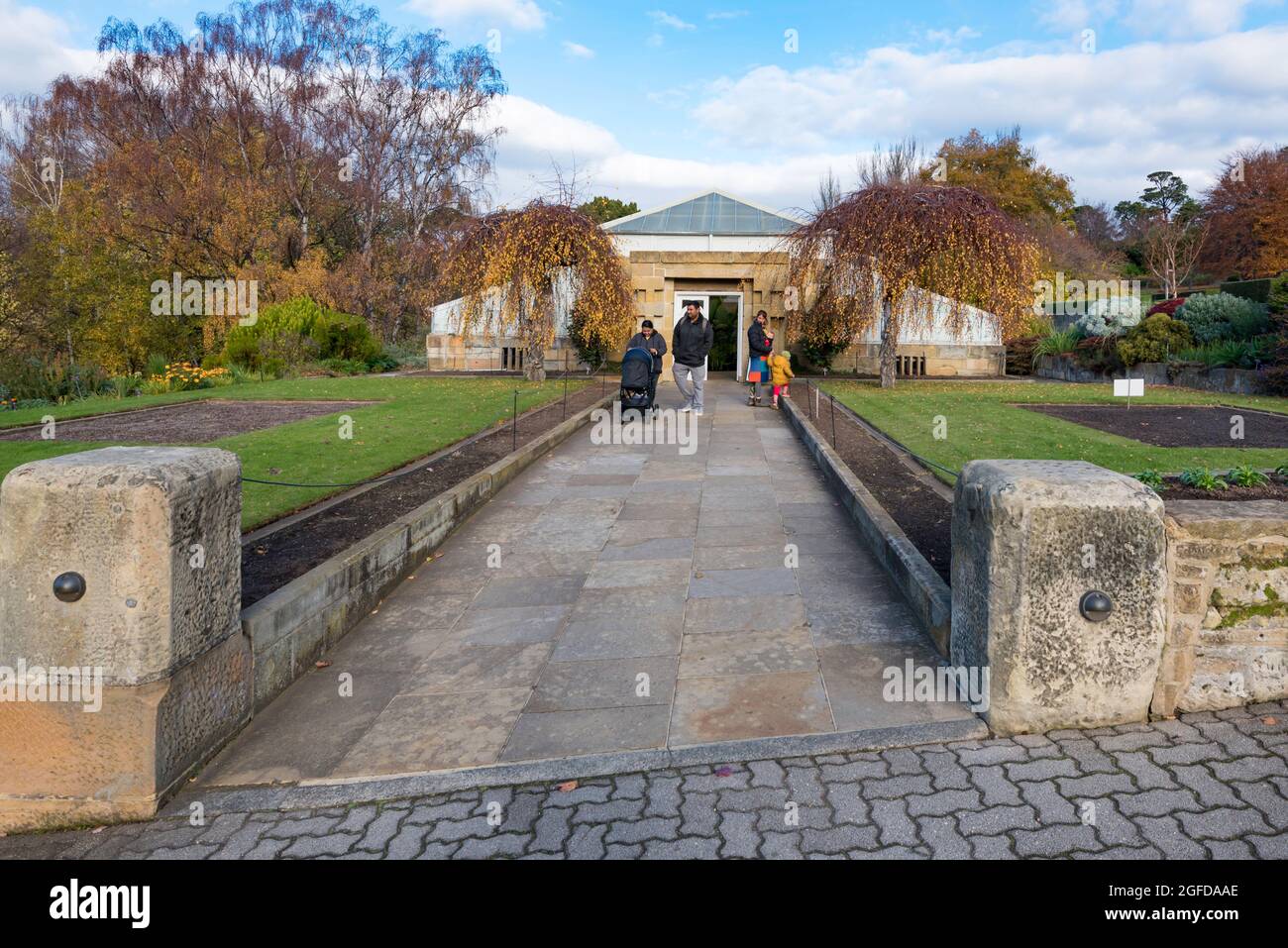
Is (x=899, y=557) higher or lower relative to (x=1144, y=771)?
higher

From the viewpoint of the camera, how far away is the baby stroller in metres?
14.1

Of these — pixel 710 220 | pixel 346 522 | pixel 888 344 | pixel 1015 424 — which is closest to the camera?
pixel 346 522

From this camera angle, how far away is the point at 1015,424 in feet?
42.2

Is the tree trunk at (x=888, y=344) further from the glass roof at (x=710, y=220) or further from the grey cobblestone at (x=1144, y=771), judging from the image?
the grey cobblestone at (x=1144, y=771)

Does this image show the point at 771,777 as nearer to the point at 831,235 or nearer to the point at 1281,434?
the point at 1281,434

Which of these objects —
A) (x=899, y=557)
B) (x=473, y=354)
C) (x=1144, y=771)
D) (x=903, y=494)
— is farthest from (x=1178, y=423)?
(x=473, y=354)

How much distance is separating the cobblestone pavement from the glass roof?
2438 cm

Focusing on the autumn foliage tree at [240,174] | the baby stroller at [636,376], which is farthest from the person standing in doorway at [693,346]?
the autumn foliage tree at [240,174]

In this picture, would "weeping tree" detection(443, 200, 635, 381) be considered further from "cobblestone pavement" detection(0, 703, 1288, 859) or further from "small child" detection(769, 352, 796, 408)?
"cobblestone pavement" detection(0, 703, 1288, 859)

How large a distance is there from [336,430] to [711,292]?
530 inches

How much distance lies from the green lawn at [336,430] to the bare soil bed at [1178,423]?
30.4ft

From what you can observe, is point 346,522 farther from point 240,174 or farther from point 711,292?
point 240,174

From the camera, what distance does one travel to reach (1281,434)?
11.4 metres
